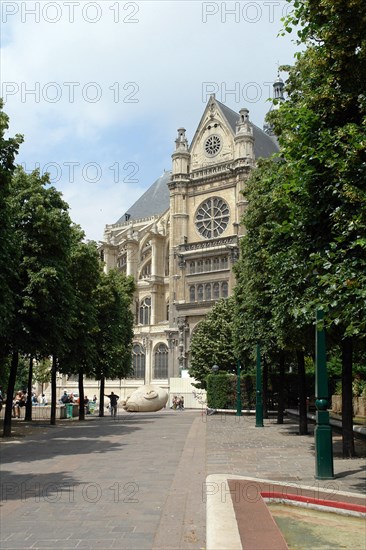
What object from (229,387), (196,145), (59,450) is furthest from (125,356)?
(196,145)

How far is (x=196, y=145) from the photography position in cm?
7319

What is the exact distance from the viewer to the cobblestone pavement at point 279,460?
34.5 feet

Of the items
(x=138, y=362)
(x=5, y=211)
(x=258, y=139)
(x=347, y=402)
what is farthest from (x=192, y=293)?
(x=347, y=402)

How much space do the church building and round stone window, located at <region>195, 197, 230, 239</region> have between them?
115mm

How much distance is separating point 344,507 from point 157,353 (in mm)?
65837

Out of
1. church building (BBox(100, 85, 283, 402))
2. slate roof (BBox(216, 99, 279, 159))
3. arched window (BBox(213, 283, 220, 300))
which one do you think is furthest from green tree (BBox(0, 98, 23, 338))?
slate roof (BBox(216, 99, 279, 159))

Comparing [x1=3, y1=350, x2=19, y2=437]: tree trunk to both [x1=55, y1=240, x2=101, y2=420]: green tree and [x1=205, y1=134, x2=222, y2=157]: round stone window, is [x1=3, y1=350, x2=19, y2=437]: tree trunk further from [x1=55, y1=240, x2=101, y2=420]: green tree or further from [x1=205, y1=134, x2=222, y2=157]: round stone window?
A: [x1=205, y1=134, x2=222, y2=157]: round stone window

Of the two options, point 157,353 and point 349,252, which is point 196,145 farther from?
point 349,252

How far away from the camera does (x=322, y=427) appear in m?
10.8

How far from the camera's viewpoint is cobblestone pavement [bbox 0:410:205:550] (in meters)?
6.72

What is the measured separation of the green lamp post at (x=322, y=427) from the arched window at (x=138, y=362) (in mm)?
63590

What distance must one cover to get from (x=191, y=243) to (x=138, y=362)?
17.1m

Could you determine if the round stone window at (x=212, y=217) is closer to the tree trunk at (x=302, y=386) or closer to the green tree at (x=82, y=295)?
the green tree at (x=82, y=295)

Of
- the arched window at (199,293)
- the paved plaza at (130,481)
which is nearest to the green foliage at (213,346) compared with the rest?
the arched window at (199,293)
